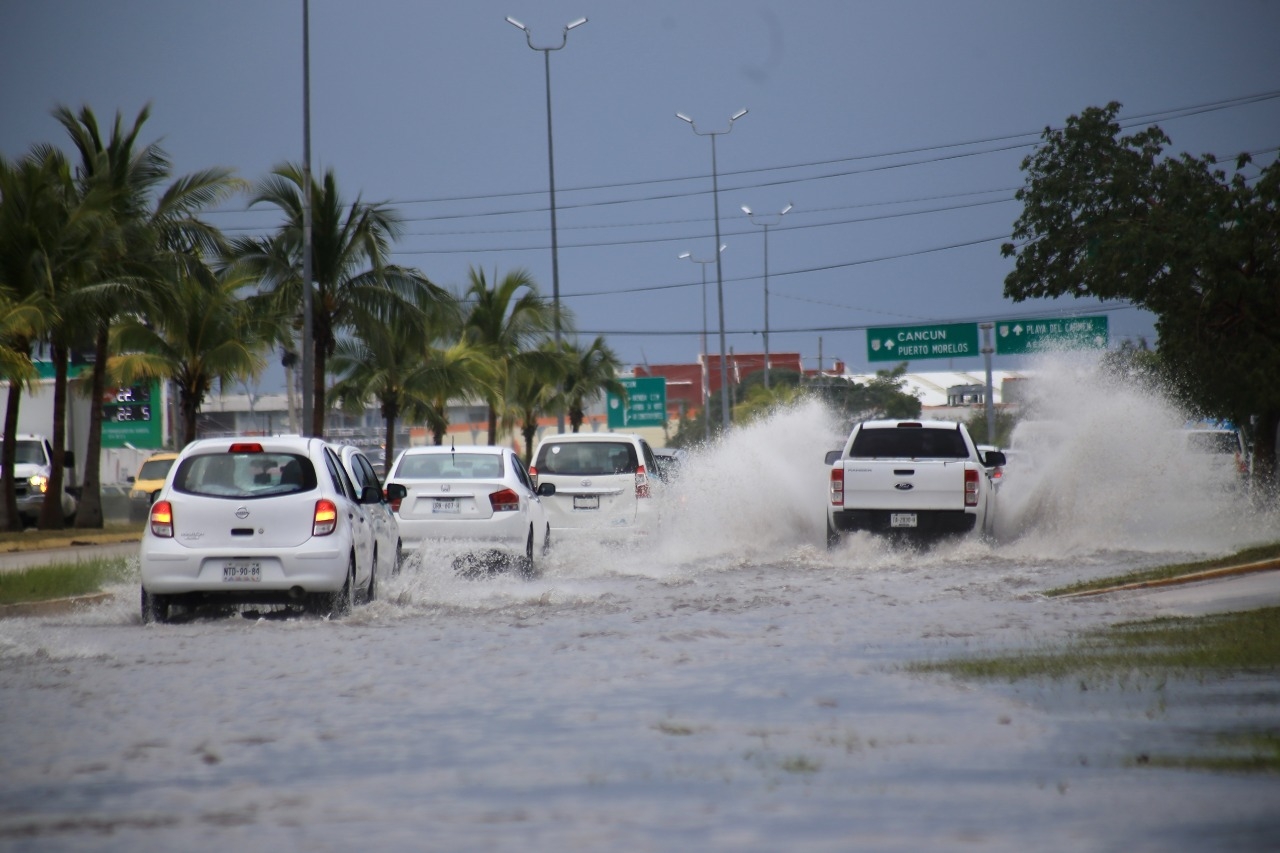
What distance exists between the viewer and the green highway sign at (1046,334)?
4859cm

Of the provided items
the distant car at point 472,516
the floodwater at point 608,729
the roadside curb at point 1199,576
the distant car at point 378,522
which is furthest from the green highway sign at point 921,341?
the distant car at point 378,522

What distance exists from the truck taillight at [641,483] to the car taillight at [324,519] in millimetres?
8179

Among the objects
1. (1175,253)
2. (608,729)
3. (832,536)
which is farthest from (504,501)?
(1175,253)

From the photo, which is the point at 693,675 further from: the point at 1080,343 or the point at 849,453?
the point at 1080,343

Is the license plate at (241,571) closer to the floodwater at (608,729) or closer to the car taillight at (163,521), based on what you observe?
the floodwater at (608,729)

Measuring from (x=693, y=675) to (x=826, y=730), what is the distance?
7.07 feet

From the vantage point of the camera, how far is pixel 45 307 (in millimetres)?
29406

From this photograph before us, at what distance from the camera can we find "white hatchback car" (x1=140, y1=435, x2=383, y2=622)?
12898 millimetres

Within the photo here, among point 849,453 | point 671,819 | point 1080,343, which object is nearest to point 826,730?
point 671,819

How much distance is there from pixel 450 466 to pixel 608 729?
10291mm

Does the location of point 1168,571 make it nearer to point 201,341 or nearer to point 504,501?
point 504,501

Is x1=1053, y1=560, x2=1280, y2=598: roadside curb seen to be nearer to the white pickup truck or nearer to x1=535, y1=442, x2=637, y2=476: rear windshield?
the white pickup truck

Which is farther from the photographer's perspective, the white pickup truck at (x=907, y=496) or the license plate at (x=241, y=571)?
the white pickup truck at (x=907, y=496)

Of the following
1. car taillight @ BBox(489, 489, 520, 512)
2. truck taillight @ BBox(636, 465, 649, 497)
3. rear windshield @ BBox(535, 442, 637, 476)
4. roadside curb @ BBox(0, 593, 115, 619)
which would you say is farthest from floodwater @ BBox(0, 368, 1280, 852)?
rear windshield @ BBox(535, 442, 637, 476)
